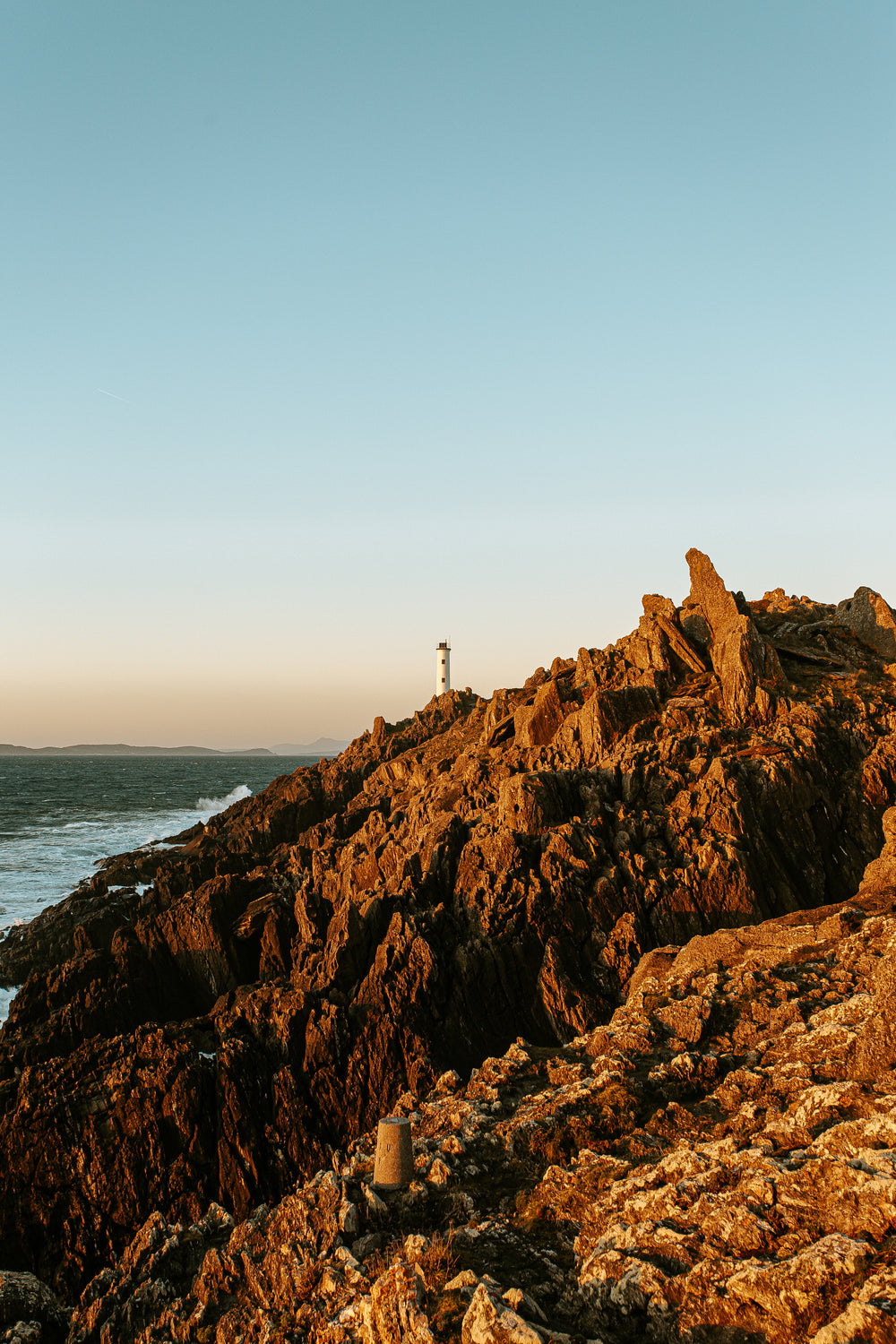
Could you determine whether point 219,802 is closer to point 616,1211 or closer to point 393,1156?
point 393,1156

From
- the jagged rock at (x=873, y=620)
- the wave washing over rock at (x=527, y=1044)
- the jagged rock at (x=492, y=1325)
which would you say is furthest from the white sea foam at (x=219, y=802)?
the jagged rock at (x=492, y=1325)

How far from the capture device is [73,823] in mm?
81062

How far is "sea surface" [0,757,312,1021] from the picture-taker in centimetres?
5000

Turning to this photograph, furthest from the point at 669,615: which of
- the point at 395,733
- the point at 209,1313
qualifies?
the point at 209,1313

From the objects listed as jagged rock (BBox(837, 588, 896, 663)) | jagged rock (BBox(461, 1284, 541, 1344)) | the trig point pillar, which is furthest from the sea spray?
jagged rock (BBox(837, 588, 896, 663))

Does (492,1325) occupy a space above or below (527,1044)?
above

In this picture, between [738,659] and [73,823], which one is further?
[73,823]

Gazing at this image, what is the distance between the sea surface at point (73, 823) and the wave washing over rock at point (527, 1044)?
11.3 m

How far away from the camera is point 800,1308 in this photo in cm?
714

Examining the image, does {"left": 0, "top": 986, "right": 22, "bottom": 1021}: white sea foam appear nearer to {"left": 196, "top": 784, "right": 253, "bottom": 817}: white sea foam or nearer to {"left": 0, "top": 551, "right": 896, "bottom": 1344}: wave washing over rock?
{"left": 0, "top": 551, "right": 896, "bottom": 1344}: wave washing over rock

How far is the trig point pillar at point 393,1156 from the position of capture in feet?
37.7

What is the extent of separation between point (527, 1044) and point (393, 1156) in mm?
5221

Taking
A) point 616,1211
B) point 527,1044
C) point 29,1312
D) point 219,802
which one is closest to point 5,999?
point 29,1312

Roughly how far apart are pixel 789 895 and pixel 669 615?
17393 mm
